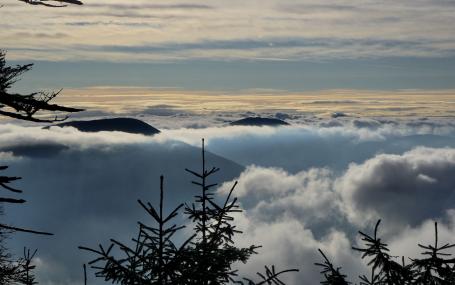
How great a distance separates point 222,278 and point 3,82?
5.08 m

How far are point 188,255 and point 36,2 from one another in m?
4.02

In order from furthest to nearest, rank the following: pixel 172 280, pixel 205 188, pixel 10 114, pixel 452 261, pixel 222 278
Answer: pixel 205 188 → pixel 222 278 → pixel 10 114 → pixel 172 280 → pixel 452 261

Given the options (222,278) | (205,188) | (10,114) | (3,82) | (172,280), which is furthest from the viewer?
(205,188)

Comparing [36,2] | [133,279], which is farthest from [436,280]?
[36,2]

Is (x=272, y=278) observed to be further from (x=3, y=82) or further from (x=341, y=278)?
(x=3, y=82)

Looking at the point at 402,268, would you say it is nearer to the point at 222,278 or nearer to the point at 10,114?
the point at 222,278

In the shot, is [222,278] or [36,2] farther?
[222,278]

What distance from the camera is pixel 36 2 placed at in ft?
24.9

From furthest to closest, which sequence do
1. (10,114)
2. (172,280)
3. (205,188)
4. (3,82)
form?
1. (205,188)
2. (3,82)
3. (10,114)
4. (172,280)

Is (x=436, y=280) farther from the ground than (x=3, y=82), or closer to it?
closer to it

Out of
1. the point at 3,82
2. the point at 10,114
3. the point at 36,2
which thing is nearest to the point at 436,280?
the point at 10,114

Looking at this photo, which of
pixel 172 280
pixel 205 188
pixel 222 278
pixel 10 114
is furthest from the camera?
pixel 205 188

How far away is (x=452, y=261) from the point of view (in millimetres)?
6223

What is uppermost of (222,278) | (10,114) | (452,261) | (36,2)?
(36,2)
